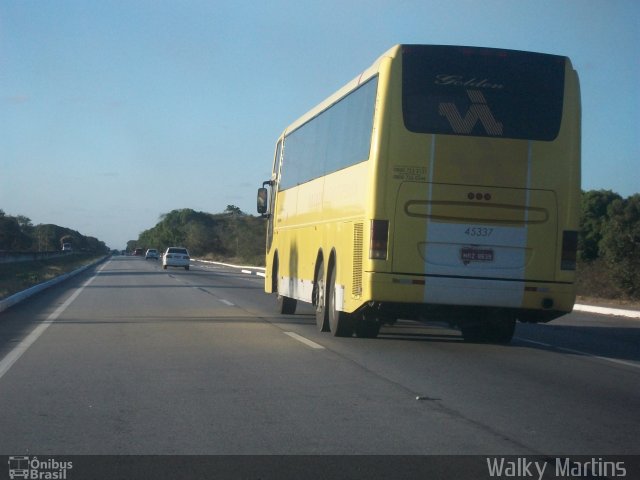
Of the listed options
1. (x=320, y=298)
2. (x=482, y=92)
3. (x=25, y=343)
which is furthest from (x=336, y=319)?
(x=25, y=343)

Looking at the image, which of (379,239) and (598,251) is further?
(598,251)

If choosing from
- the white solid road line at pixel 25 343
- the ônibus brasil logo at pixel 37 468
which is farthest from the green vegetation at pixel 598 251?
the ônibus brasil logo at pixel 37 468

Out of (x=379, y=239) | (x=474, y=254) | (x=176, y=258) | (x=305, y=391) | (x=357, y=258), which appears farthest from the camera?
(x=176, y=258)

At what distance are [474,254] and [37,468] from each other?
7.64 metres

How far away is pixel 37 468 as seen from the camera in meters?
6.53

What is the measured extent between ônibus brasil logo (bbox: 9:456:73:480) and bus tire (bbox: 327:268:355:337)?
823cm

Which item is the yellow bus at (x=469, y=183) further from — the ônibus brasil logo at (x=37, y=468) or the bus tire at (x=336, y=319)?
the ônibus brasil logo at (x=37, y=468)

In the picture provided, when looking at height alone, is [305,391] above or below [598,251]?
below

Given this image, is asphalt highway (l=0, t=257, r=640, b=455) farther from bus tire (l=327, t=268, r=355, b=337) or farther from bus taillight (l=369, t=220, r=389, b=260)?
bus taillight (l=369, t=220, r=389, b=260)

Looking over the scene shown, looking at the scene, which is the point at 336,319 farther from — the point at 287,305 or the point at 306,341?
the point at 287,305

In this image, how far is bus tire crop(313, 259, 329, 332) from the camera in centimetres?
1579

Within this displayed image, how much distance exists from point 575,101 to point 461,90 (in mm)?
1661

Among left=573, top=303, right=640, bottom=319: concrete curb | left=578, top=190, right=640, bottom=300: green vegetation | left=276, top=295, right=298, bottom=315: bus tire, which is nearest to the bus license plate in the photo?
left=276, top=295, right=298, bottom=315: bus tire

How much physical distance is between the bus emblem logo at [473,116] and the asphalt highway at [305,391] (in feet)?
10.7
